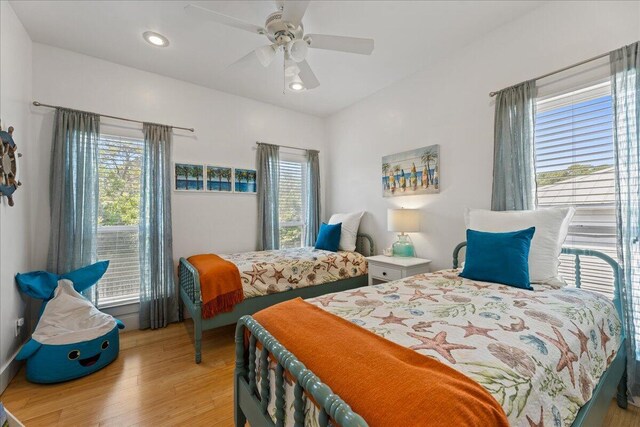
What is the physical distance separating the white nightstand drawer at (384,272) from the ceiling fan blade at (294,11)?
223cm

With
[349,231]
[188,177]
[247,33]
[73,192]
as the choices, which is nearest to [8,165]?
[73,192]

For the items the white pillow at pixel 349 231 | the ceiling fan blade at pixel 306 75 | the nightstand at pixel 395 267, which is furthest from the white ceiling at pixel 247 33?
the nightstand at pixel 395 267

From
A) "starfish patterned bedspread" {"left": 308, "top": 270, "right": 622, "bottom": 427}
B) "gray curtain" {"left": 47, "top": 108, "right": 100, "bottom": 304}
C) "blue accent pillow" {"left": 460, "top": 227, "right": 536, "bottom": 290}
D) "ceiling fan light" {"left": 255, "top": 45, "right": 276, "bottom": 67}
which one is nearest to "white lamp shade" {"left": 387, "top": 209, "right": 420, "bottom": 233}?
"blue accent pillow" {"left": 460, "top": 227, "right": 536, "bottom": 290}

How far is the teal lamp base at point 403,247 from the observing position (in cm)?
304

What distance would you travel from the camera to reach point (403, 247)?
10.0 ft

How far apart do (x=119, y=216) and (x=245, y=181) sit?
1432 mm

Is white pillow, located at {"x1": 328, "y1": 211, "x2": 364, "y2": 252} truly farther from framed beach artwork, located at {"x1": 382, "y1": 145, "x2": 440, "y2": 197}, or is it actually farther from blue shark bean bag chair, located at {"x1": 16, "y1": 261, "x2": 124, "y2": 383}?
blue shark bean bag chair, located at {"x1": 16, "y1": 261, "x2": 124, "y2": 383}

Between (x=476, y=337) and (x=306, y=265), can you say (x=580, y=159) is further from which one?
(x=306, y=265)

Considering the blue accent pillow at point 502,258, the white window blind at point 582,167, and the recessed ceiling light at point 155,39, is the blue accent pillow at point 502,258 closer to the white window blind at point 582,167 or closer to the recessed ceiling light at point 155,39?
the white window blind at point 582,167

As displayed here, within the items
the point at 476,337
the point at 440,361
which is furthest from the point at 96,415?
the point at 476,337

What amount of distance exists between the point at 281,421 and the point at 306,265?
76.6 inches

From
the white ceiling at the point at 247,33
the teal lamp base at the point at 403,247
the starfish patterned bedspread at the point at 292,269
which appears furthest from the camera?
the teal lamp base at the point at 403,247

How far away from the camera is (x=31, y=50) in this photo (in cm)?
246

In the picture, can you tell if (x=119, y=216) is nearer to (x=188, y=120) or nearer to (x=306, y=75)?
(x=188, y=120)
